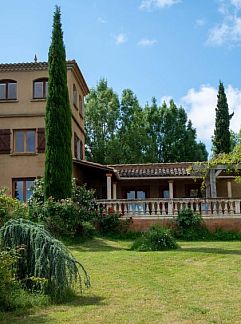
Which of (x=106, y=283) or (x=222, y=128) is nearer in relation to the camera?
(x=106, y=283)

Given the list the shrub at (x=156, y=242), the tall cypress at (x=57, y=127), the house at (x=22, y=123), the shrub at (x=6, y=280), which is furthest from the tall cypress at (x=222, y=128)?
the shrub at (x=6, y=280)

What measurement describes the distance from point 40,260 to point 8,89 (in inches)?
740

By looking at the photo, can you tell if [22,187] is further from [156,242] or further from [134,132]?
[134,132]

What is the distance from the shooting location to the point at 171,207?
21266mm

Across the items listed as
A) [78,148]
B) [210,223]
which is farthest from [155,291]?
[78,148]

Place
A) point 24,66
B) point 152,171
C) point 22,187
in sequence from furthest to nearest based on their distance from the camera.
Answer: point 152,171 < point 24,66 < point 22,187

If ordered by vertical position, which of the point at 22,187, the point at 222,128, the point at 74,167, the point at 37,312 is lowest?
the point at 37,312

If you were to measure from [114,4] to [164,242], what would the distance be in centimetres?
755

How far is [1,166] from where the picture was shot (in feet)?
80.5

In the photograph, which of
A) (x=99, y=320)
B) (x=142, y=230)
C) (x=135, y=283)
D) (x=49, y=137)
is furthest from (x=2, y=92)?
(x=99, y=320)

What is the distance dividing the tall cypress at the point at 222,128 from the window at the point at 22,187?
2021cm

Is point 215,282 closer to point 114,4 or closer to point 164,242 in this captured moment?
point 164,242

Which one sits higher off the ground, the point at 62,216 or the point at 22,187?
the point at 22,187

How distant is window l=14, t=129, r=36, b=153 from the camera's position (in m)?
24.9
